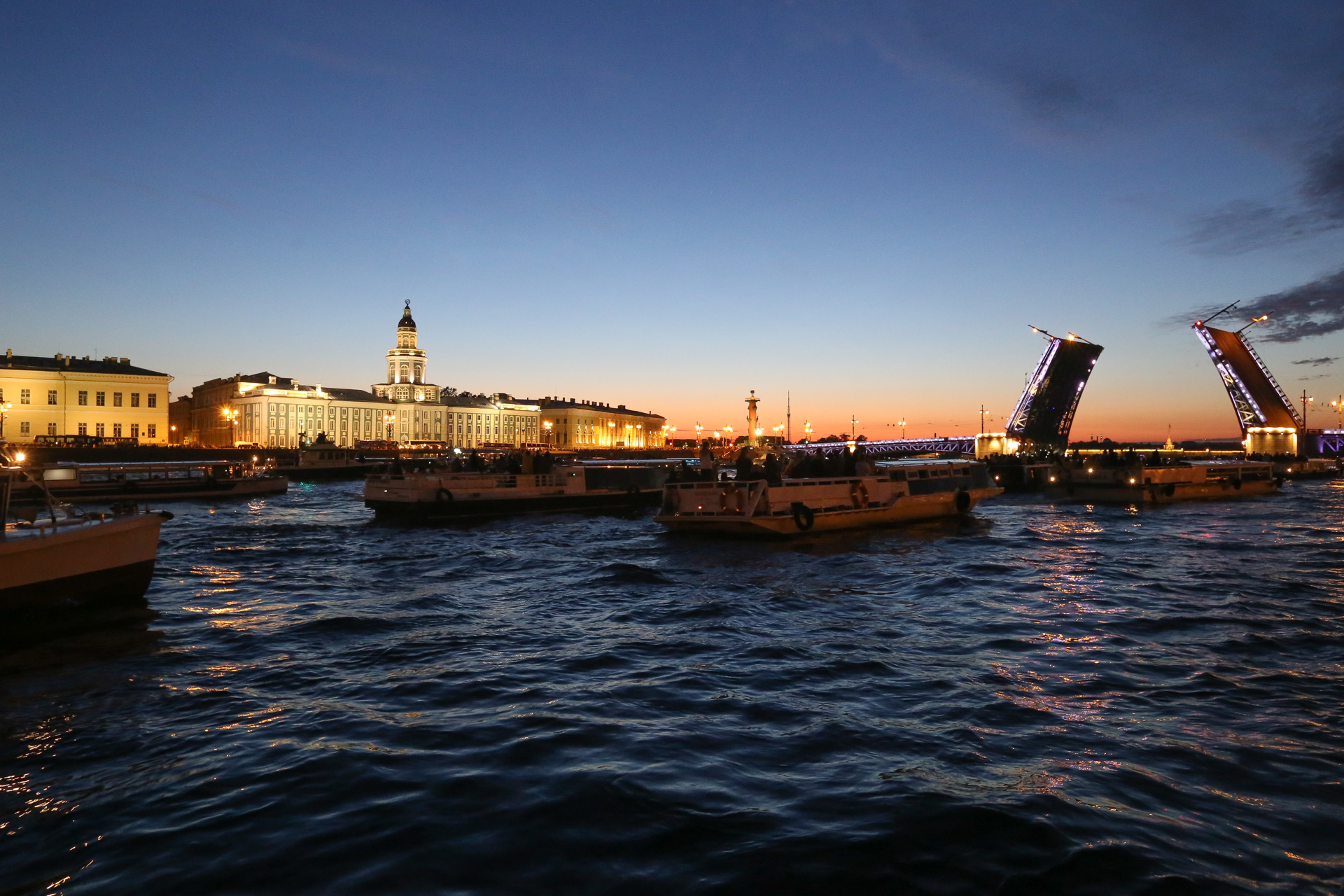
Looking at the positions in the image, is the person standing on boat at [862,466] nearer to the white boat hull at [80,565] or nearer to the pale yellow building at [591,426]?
the white boat hull at [80,565]

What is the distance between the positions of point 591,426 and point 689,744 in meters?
159

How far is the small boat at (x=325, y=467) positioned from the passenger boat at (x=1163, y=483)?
48961 mm

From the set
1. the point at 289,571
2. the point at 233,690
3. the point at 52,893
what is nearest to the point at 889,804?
the point at 52,893

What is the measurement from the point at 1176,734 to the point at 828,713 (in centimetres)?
252

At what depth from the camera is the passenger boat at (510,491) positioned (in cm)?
2588

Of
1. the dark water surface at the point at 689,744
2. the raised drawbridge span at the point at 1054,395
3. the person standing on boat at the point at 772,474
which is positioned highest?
the raised drawbridge span at the point at 1054,395

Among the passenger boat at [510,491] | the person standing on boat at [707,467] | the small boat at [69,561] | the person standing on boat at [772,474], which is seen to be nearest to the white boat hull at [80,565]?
the small boat at [69,561]

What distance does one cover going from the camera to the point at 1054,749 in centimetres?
532

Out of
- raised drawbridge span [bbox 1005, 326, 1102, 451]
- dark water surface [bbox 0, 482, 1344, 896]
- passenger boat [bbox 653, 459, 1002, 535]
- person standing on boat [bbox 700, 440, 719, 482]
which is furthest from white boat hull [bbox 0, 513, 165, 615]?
raised drawbridge span [bbox 1005, 326, 1102, 451]

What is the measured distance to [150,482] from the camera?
36719 mm

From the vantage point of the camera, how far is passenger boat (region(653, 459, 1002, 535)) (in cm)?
1877

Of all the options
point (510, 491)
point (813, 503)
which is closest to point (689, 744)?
point (813, 503)

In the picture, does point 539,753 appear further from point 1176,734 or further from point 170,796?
point 1176,734

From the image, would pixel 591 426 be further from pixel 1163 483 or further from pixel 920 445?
pixel 1163 483
